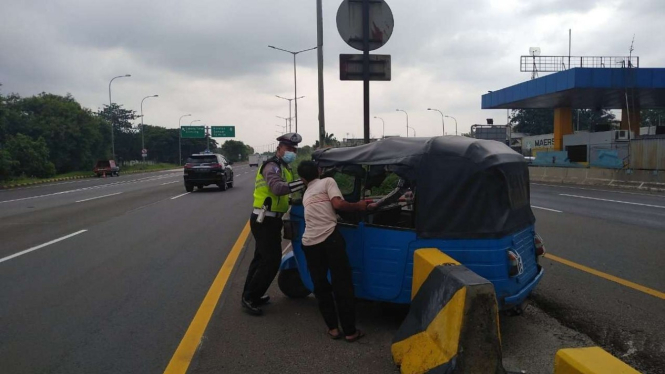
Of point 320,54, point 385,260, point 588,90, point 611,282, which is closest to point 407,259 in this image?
point 385,260

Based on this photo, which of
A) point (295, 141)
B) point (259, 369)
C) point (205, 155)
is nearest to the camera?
point (259, 369)

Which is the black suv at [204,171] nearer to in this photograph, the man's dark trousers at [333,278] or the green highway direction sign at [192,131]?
the man's dark trousers at [333,278]

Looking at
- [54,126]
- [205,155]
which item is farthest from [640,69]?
[54,126]

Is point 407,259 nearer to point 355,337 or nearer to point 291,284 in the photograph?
point 355,337

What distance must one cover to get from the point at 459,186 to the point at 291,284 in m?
2.29

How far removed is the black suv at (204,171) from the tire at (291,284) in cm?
1761

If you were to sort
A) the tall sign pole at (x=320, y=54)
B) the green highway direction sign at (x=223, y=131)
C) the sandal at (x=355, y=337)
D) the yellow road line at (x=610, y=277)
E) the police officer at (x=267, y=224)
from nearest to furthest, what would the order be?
the sandal at (x=355, y=337)
the police officer at (x=267, y=224)
the yellow road line at (x=610, y=277)
the tall sign pole at (x=320, y=54)
the green highway direction sign at (x=223, y=131)

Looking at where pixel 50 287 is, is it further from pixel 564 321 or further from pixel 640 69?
pixel 640 69

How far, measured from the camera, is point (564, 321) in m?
4.87

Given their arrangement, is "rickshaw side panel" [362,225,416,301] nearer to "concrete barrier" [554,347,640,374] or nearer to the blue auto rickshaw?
the blue auto rickshaw

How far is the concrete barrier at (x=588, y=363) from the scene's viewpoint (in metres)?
2.33

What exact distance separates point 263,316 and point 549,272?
3.89m

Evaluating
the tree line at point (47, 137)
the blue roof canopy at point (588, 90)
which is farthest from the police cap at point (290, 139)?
the tree line at point (47, 137)

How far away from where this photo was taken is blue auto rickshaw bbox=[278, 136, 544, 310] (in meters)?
4.11
